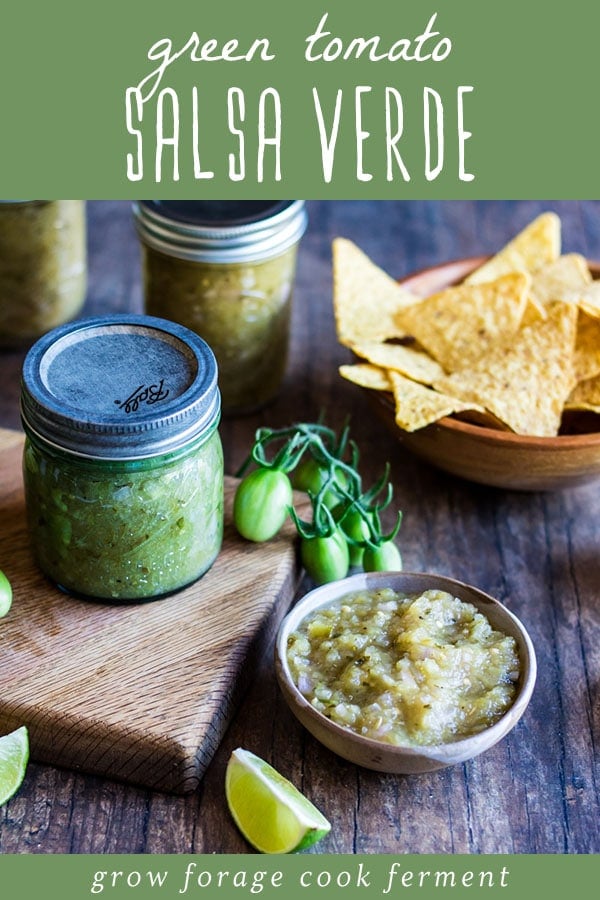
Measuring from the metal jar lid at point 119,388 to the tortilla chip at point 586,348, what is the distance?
935 mm

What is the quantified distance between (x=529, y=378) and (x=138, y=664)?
1.07 meters

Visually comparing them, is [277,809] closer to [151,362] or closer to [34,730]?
[34,730]

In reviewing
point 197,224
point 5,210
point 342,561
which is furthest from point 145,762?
point 5,210

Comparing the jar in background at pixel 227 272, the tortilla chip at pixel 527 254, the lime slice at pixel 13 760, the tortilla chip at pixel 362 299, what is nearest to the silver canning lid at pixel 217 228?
the jar in background at pixel 227 272

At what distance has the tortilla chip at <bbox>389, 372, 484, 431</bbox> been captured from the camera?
2383 millimetres

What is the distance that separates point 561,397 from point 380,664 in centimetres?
87

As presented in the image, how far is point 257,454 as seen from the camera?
227 cm

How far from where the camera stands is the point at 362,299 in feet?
9.07

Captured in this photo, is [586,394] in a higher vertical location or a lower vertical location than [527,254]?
lower

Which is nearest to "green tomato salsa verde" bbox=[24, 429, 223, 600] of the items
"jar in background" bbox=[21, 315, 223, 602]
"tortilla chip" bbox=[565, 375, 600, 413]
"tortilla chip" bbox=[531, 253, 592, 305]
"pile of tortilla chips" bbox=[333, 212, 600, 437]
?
"jar in background" bbox=[21, 315, 223, 602]

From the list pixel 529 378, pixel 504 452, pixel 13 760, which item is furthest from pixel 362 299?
pixel 13 760

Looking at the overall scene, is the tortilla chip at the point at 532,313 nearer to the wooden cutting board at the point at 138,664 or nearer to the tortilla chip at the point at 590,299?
the tortilla chip at the point at 590,299

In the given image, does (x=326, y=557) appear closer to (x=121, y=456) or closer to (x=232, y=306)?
(x=121, y=456)

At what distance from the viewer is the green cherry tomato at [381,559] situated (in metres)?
2.23
